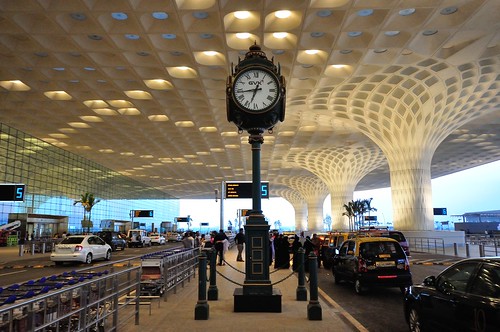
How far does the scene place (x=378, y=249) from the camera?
11.9m

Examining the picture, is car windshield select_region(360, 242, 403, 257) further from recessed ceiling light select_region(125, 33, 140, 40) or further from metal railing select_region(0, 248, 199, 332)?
recessed ceiling light select_region(125, 33, 140, 40)

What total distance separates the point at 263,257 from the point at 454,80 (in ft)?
73.7

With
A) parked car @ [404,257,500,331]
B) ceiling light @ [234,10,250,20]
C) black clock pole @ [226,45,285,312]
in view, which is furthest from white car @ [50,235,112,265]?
parked car @ [404,257,500,331]

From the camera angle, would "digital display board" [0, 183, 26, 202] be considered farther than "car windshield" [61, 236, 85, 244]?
Yes

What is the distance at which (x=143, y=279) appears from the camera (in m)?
10.3

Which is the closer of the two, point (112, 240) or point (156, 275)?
point (156, 275)

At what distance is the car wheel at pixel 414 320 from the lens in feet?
21.7

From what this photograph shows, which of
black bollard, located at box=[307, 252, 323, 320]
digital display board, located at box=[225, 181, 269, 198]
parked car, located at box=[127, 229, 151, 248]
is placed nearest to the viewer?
black bollard, located at box=[307, 252, 323, 320]

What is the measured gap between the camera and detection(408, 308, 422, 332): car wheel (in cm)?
663

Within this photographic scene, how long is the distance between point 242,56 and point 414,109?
1464 cm

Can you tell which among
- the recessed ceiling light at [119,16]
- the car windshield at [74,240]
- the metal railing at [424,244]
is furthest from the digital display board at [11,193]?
the metal railing at [424,244]

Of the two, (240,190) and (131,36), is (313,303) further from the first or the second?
(131,36)

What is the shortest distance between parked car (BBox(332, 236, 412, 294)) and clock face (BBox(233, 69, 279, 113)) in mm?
5828

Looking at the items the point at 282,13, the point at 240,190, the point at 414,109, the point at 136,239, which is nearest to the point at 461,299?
the point at 282,13
